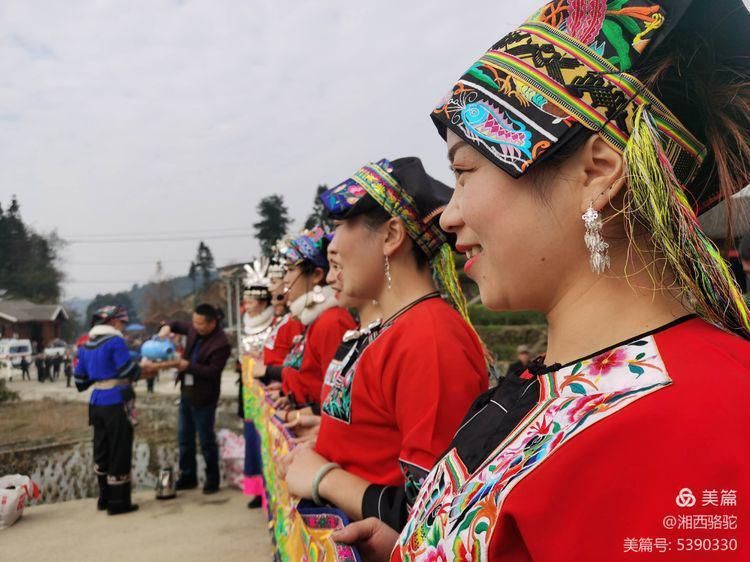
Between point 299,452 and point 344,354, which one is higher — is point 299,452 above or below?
below

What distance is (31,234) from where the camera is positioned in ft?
103

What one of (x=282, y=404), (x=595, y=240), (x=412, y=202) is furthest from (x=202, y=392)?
(x=595, y=240)

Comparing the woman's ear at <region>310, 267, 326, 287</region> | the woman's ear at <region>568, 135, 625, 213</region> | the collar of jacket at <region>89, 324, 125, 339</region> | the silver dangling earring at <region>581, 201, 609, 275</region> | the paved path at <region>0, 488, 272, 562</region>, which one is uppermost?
the woman's ear at <region>310, 267, 326, 287</region>

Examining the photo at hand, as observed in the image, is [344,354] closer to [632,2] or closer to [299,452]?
[299,452]

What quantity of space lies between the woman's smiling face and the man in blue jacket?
20.8ft

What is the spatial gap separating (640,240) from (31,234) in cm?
3664

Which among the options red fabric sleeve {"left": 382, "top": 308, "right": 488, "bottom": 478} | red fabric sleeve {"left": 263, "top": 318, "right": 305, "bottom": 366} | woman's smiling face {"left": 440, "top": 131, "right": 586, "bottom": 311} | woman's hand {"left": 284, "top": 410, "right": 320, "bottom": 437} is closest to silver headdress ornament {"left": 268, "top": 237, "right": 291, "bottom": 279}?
red fabric sleeve {"left": 263, "top": 318, "right": 305, "bottom": 366}

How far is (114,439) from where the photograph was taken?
6.45m

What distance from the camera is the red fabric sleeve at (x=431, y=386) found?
1.63 metres

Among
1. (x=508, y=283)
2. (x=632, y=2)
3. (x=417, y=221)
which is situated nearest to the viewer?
(x=632, y=2)

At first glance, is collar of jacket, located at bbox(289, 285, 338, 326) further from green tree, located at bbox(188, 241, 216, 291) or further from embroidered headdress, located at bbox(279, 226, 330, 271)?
green tree, located at bbox(188, 241, 216, 291)

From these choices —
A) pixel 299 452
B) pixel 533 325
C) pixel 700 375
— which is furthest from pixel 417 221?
pixel 533 325

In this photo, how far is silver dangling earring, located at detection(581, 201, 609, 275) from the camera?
3.18 ft

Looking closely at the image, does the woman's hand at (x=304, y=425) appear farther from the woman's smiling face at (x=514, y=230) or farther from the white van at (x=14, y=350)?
the white van at (x=14, y=350)
